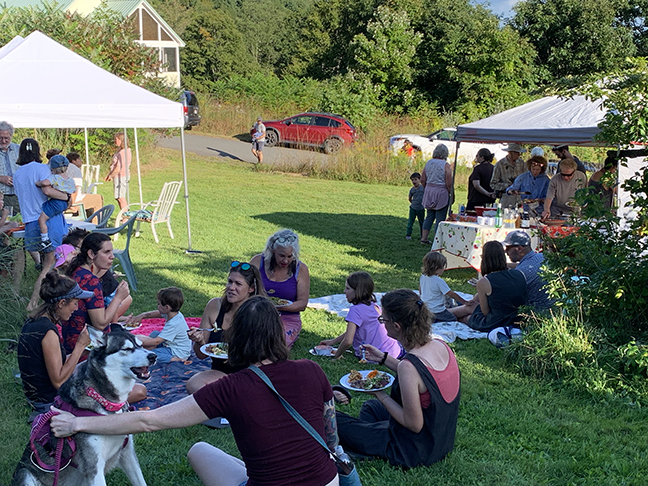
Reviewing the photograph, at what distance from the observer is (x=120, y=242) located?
1131cm

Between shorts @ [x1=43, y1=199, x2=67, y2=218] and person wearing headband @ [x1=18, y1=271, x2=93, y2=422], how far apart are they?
4.01 metres

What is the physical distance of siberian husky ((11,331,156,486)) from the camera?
119 inches

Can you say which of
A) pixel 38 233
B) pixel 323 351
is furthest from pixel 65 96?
pixel 323 351

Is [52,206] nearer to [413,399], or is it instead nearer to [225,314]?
[225,314]

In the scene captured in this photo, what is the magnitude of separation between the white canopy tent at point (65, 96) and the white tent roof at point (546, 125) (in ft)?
16.6

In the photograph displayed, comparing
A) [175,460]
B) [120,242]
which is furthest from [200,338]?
[120,242]

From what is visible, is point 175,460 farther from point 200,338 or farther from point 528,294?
point 528,294

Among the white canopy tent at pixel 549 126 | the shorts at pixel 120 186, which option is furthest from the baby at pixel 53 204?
the white canopy tent at pixel 549 126

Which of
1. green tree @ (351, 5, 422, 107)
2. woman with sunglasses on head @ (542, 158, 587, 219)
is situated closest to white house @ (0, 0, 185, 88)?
green tree @ (351, 5, 422, 107)

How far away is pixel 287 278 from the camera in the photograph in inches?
235

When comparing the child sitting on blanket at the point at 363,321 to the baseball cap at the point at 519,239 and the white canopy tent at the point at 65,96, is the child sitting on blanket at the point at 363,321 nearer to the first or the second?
the baseball cap at the point at 519,239

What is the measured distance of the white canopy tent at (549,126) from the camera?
8.97m

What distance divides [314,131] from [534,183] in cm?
1564

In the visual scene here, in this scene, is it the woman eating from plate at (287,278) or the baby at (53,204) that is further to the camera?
the baby at (53,204)
